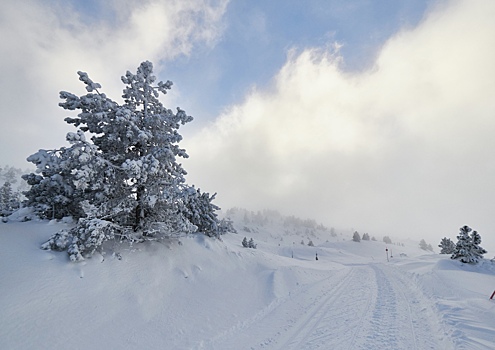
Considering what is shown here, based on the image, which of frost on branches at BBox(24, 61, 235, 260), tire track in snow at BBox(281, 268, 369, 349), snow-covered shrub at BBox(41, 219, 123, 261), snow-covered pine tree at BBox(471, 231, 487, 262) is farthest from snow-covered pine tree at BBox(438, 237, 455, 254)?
snow-covered shrub at BBox(41, 219, 123, 261)

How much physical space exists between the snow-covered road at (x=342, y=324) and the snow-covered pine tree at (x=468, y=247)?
1969 cm

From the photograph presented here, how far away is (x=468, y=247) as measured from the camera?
25453 mm

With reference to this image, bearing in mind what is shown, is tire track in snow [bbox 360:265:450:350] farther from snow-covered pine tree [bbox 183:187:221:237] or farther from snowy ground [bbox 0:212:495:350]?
snow-covered pine tree [bbox 183:187:221:237]

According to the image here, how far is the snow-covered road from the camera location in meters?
6.72

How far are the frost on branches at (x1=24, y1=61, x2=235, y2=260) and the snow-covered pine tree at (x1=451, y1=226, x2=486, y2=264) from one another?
30.5 metres

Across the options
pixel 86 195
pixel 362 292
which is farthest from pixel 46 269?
pixel 362 292

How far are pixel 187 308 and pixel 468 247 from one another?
1238 inches

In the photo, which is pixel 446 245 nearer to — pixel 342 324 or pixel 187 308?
pixel 342 324

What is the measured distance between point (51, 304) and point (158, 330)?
3309 millimetres

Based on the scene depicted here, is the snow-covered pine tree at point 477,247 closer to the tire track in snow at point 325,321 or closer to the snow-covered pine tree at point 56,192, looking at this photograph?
the tire track in snow at point 325,321

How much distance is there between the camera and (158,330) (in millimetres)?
7652

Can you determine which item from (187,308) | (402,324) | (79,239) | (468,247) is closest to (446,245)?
(468,247)

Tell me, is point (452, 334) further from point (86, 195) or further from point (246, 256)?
point (86, 195)

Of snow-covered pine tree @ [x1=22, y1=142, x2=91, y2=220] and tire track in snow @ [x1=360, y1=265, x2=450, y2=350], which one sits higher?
snow-covered pine tree @ [x1=22, y1=142, x2=91, y2=220]
